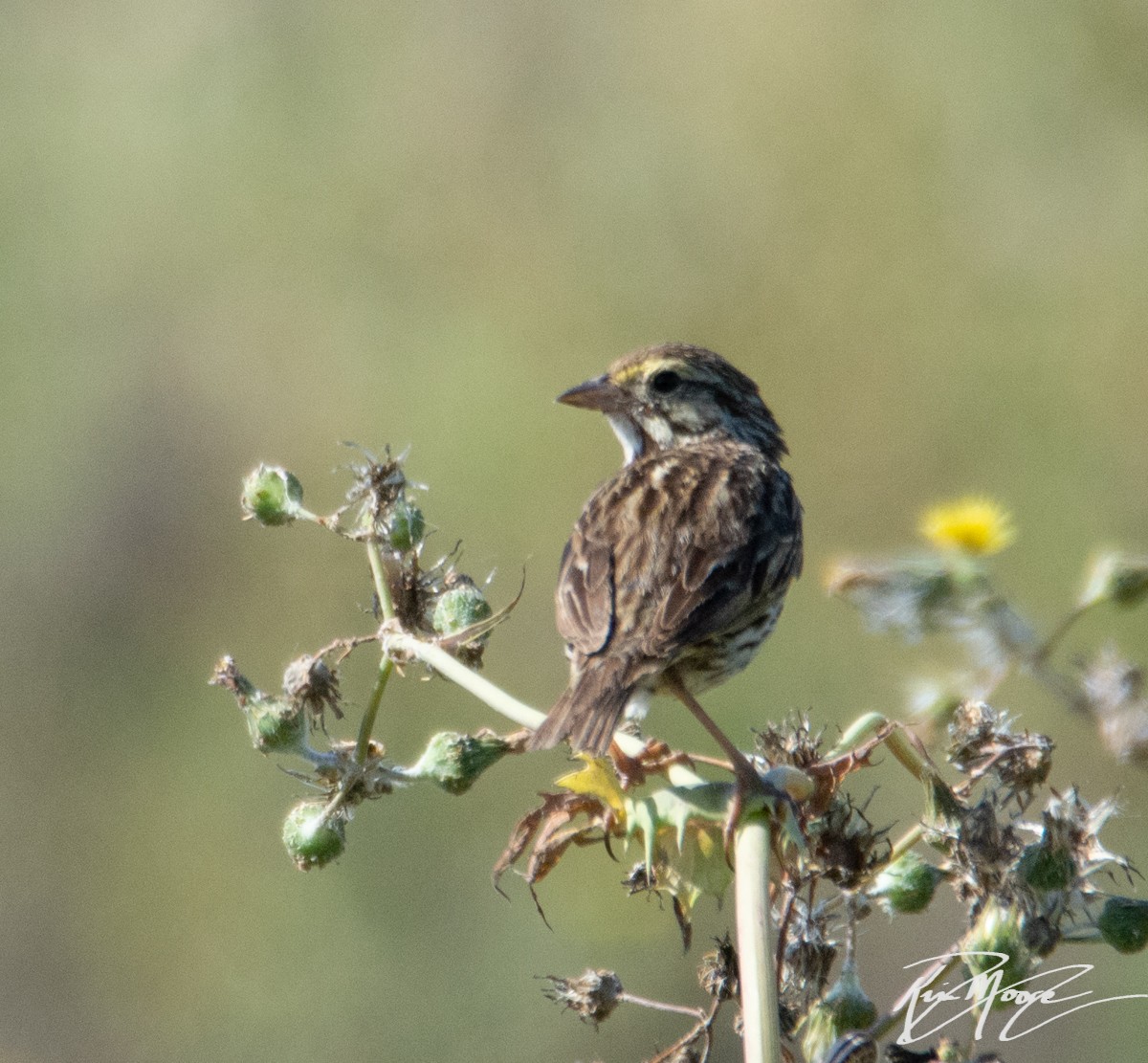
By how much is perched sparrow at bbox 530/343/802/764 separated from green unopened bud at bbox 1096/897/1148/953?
102cm

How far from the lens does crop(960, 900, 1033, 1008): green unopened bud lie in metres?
2.17

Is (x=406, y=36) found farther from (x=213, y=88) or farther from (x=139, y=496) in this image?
(x=139, y=496)

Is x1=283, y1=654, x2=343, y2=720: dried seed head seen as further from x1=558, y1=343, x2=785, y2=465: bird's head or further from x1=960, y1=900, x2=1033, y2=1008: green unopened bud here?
x1=558, y1=343, x2=785, y2=465: bird's head

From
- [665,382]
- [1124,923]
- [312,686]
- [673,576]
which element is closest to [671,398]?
[665,382]

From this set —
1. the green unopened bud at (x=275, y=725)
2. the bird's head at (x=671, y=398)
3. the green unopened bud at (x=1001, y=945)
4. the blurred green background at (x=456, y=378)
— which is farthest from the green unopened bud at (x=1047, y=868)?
the blurred green background at (x=456, y=378)

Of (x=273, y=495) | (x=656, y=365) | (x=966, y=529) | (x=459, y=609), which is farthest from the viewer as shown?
(x=656, y=365)

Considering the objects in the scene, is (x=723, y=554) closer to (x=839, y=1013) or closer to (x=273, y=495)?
A: (x=273, y=495)

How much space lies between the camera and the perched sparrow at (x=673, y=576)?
3.76 metres

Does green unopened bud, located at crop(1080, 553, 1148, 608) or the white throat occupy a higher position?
the white throat

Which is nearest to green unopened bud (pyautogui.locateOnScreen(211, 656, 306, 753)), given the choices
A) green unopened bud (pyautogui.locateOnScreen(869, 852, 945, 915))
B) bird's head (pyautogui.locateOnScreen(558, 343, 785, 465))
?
green unopened bud (pyautogui.locateOnScreen(869, 852, 945, 915))

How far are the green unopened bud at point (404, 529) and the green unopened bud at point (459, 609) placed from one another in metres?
0.11

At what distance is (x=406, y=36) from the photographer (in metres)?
10.1

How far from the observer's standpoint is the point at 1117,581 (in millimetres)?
1757

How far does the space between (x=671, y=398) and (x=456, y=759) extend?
8.86 feet
